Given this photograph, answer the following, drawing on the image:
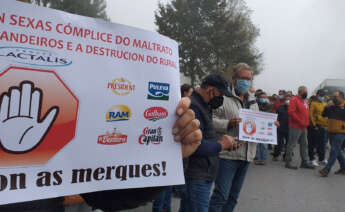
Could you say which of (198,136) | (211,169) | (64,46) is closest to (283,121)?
(211,169)

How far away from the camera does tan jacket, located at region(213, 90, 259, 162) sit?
8.60ft

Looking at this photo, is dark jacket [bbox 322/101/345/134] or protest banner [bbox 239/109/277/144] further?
dark jacket [bbox 322/101/345/134]

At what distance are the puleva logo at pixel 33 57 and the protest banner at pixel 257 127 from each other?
2.05 meters

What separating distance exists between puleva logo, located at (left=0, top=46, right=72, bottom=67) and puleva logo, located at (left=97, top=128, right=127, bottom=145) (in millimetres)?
304

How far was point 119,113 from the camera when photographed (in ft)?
3.65

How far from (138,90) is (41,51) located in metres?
0.38

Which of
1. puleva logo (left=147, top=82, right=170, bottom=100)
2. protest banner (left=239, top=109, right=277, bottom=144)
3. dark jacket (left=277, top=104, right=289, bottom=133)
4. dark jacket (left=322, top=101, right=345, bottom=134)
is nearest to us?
puleva logo (left=147, top=82, right=170, bottom=100)

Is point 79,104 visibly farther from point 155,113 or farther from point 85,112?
point 155,113

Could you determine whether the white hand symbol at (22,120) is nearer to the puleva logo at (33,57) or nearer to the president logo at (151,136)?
the puleva logo at (33,57)

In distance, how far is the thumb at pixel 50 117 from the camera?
0.99m

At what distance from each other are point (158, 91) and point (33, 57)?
49 centimetres

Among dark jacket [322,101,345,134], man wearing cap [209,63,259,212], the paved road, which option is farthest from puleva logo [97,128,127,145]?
dark jacket [322,101,345,134]

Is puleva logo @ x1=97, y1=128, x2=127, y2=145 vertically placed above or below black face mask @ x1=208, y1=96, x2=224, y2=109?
below

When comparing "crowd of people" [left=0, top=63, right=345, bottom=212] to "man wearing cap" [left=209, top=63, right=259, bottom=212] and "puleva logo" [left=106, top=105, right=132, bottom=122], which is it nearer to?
"man wearing cap" [left=209, top=63, right=259, bottom=212]
